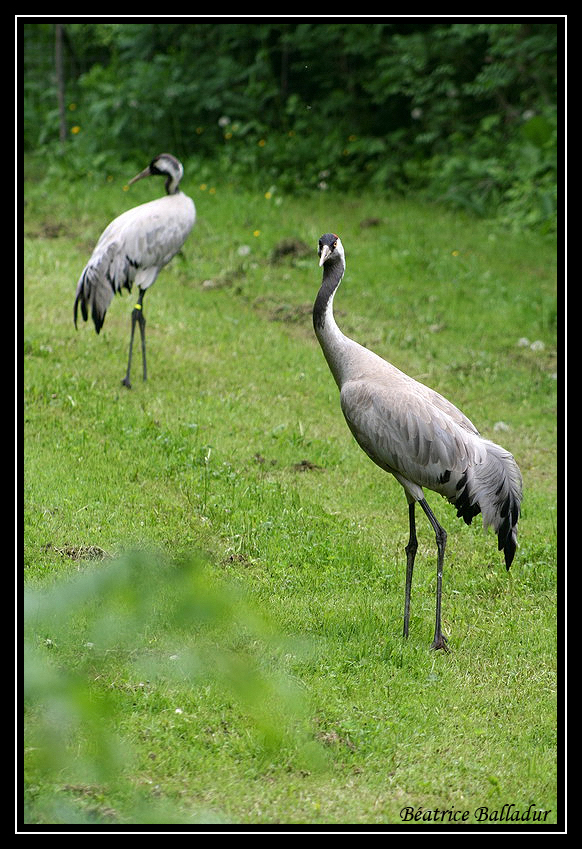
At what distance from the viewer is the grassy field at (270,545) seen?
156 cm

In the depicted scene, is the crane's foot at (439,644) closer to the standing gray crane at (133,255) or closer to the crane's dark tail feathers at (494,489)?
the crane's dark tail feathers at (494,489)

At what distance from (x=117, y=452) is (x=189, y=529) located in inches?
50.7

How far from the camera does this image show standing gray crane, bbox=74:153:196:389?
315 inches

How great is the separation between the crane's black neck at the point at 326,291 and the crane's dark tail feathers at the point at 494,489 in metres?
1.06

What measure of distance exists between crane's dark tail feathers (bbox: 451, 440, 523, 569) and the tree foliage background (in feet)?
28.0

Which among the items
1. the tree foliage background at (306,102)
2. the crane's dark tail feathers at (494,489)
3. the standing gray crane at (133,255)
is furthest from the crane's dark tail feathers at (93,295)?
the tree foliage background at (306,102)

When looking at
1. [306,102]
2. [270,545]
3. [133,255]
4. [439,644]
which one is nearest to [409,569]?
[439,644]

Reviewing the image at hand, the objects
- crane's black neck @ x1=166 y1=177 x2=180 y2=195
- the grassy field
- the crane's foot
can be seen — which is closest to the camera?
the grassy field

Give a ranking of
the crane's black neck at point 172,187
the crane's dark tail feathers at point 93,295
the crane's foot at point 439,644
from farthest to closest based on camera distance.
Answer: the crane's black neck at point 172,187, the crane's dark tail feathers at point 93,295, the crane's foot at point 439,644

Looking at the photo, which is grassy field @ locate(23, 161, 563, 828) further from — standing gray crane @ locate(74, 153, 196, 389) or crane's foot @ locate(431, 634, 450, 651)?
standing gray crane @ locate(74, 153, 196, 389)

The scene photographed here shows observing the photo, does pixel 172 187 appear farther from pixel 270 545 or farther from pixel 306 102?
pixel 306 102

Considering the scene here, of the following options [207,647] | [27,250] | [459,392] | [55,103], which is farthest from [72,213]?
[207,647]

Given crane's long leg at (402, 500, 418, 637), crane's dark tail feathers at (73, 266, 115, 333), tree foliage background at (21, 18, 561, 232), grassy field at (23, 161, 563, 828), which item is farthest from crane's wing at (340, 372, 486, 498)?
tree foliage background at (21, 18, 561, 232)

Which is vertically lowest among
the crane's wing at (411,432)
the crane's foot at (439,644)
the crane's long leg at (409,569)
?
the crane's foot at (439,644)
